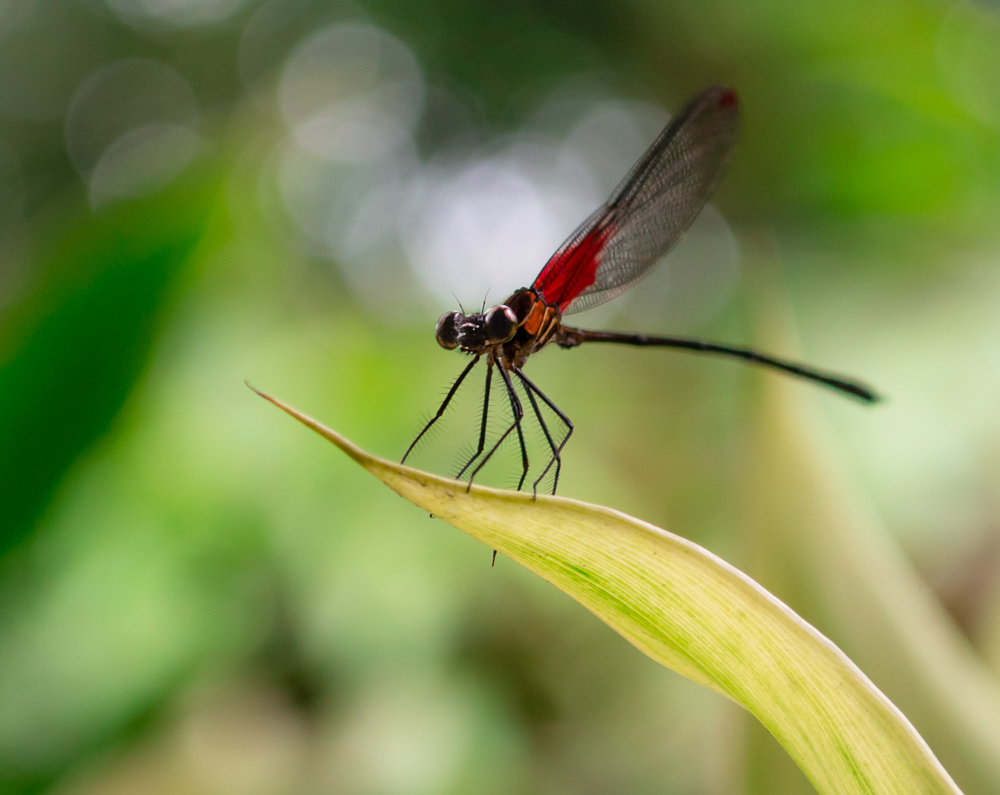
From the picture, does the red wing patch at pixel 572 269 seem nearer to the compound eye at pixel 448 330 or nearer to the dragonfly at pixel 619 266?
the dragonfly at pixel 619 266

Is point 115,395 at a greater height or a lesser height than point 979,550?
lesser

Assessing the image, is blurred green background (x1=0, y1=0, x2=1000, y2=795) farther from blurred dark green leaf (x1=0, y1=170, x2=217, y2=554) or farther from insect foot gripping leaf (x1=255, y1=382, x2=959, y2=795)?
insect foot gripping leaf (x1=255, y1=382, x2=959, y2=795)

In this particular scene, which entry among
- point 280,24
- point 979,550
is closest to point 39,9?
point 280,24

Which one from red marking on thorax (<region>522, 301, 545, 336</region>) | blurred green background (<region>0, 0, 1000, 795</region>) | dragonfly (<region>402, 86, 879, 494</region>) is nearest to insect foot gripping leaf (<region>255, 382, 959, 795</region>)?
blurred green background (<region>0, 0, 1000, 795</region>)

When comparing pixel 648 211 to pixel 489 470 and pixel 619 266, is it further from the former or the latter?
pixel 489 470

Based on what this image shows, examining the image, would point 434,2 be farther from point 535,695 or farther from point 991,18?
Result: point 535,695

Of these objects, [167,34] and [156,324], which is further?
[167,34]

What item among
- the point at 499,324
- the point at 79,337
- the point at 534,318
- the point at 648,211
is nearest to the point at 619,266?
the point at 648,211
